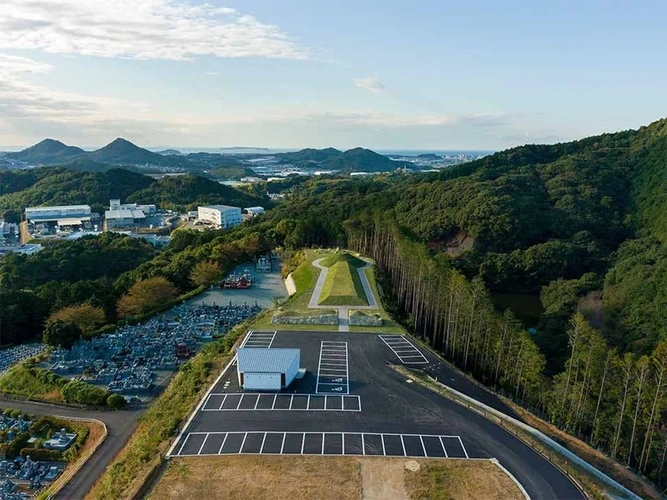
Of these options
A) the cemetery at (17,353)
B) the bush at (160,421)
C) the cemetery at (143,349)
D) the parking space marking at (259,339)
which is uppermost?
the parking space marking at (259,339)

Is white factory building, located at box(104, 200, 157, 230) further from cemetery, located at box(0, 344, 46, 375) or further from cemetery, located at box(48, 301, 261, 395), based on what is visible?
cemetery, located at box(48, 301, 261, 395)

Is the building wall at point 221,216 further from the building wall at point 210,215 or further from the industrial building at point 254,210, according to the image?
the industrial building at point 254,210

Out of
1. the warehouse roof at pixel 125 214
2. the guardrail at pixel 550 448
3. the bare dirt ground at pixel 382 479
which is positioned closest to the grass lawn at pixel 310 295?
the guardrail at pixel 550 448

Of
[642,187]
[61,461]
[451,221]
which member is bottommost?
[61,461]

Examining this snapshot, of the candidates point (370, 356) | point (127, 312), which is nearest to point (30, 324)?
point (127, 312)

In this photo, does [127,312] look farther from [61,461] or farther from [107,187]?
[107,187]

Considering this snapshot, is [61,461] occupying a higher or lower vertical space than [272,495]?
lower

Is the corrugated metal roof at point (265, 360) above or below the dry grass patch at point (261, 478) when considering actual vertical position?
above

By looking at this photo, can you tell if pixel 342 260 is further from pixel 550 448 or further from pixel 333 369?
pixel 550 448
